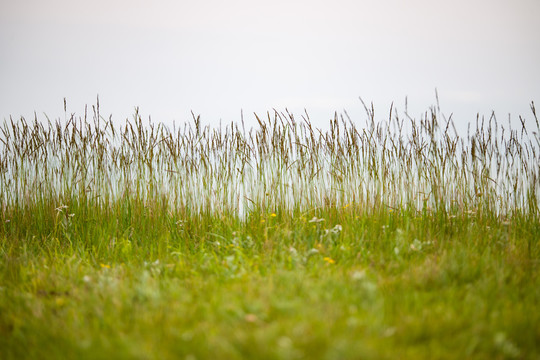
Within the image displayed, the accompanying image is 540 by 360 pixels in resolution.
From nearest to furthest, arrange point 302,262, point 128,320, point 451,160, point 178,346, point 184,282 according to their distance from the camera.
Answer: point 178,346 → point 128,320 → point 184,282 → point 302,262 → point 451,160

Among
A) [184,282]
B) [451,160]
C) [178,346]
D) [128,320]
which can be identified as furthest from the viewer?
[451,160]

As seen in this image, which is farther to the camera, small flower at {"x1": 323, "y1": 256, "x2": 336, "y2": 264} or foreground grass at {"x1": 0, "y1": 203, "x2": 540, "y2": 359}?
small flower at {"x1": 323, "y1": 256, "x2": 336, "y2": 264}

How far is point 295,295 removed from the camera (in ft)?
6.56

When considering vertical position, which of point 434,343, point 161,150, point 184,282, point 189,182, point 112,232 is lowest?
point 434,343

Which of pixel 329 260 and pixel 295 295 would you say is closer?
pixel 295 295

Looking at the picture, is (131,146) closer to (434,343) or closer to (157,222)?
(157,222)

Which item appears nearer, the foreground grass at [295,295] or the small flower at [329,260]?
the foreground grass at [295,295]

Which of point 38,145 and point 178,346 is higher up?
point 38,145

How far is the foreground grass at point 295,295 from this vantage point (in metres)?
1.62

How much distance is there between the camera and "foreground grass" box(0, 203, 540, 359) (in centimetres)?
162

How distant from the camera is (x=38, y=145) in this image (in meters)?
4.05

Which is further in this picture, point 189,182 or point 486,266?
point 189,182

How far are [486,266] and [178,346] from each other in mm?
1826

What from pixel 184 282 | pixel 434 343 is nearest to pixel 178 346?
pixel 184 282
